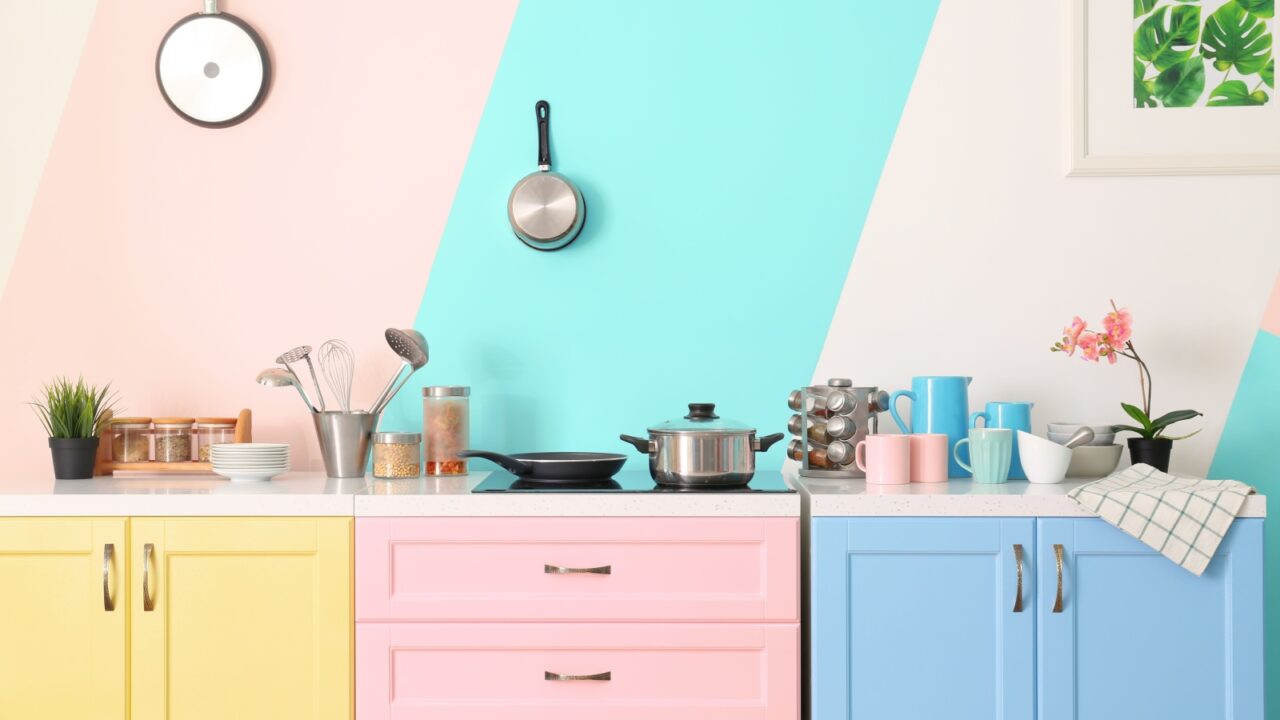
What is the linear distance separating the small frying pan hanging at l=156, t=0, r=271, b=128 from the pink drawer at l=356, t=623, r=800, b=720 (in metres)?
1.42

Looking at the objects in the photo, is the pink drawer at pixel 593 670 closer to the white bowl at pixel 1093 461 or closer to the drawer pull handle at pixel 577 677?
the drawer pull handle at pixel 577 677

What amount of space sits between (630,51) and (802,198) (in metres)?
0.57

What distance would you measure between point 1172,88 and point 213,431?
2481 millimetres

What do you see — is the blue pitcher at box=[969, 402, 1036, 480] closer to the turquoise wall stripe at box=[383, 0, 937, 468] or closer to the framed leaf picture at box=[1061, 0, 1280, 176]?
the turquoise wall stripe at box=[383, 0, 937, 468]

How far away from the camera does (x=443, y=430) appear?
2.32 m

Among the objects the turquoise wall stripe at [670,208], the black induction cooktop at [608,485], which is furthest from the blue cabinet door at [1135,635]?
the turquoise wall stripe at [670,208]

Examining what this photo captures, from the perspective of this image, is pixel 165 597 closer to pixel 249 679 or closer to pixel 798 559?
pixel 249 679

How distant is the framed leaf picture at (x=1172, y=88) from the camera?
7.93 ft

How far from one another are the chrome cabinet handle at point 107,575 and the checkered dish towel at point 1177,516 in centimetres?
189

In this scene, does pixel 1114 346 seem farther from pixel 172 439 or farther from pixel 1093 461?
pixel 172 439

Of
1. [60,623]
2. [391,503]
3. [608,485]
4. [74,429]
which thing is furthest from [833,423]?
[74,429]

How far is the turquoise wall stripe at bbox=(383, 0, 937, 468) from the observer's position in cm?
247

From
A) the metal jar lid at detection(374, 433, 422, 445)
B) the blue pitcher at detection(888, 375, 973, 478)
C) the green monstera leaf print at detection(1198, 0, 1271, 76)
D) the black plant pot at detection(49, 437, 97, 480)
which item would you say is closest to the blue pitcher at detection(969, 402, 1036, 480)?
the blue pitcher at detection(888, 375, 973, 478)

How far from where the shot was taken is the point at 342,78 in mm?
2512
